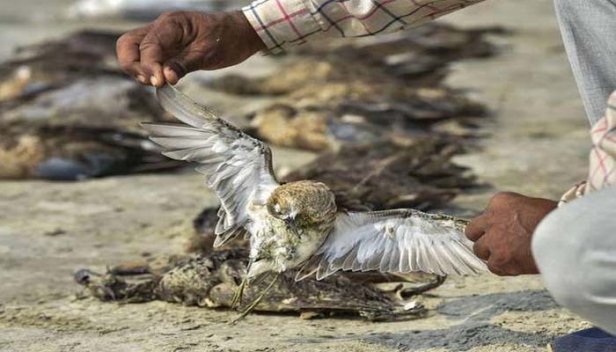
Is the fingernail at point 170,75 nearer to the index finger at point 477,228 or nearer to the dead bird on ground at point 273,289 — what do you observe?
the dead bird on ground at point 273,289

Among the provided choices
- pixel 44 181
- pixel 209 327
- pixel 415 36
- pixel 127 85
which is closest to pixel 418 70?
pixel 415 36

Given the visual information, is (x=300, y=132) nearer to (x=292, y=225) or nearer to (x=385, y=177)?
(x=385, y=177)

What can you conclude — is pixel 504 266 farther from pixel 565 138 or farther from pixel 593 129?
pixel 565 138

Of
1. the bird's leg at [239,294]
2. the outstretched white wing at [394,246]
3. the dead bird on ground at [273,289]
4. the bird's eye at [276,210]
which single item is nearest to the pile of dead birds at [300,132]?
the dead bird on ground at [273,289]

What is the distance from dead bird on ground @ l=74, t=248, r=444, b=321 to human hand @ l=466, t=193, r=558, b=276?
99 centimetres

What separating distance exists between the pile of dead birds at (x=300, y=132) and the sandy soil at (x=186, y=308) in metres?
0.09

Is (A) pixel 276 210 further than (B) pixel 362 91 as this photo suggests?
No

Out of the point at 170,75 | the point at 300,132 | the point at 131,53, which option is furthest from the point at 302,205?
the point at 300,132

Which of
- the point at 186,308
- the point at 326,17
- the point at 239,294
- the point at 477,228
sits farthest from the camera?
the point at 186,308

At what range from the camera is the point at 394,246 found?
146 inches

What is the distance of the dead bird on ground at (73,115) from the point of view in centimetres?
636

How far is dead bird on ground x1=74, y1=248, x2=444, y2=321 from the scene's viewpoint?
13.3 feet

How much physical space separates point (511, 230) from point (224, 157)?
1.03m

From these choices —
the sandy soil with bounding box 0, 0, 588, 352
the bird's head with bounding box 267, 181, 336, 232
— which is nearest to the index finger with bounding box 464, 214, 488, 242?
the bird's head with bounding box 267, 181, 336, 232
